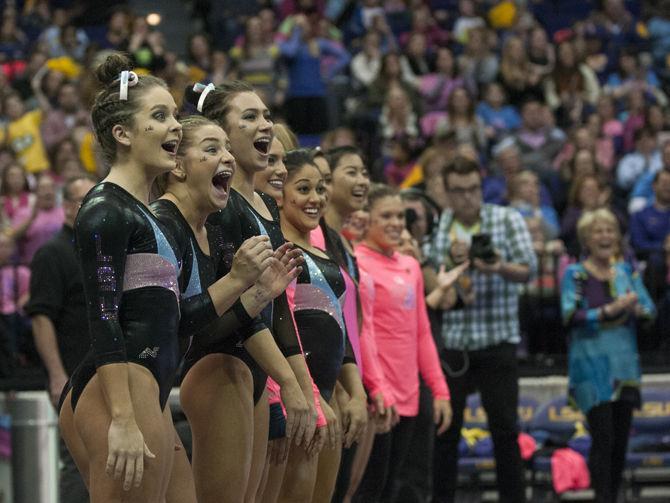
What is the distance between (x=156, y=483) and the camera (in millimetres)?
3572

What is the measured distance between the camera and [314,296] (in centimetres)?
472

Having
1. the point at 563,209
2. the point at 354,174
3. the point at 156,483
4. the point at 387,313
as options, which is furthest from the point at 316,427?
the point at 563,209

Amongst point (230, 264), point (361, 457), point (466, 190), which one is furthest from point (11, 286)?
point (230, 264)

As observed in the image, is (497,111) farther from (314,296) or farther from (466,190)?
(314,296)

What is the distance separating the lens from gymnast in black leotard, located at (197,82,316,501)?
415cm

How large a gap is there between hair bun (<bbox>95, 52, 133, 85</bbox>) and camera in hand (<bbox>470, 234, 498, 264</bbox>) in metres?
3.52

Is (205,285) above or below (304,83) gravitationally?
below

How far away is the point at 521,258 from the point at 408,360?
139 cm

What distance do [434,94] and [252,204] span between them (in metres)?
8.64

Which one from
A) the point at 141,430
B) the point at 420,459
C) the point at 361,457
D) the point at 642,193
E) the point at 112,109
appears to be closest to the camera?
the point at 141,430

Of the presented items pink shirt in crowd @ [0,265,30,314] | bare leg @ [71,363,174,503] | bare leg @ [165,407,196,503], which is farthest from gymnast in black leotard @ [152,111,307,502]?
pink shirt in crowd @ [0,265,30,314]

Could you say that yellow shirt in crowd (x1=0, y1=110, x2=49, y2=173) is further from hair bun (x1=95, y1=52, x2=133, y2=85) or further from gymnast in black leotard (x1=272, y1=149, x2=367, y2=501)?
hair bun (x1=95, y1=52, x2=133, y2=85)

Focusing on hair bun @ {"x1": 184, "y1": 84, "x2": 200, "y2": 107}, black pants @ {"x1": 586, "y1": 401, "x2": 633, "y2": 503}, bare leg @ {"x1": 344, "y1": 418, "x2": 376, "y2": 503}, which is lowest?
black pants @ {"x1": 586, "y1": 401, "x2": 633, "y2": 503}

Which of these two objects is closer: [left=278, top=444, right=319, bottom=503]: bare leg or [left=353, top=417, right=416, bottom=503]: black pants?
[left=278, top=444, right=319, bottom=503]: bare leg
